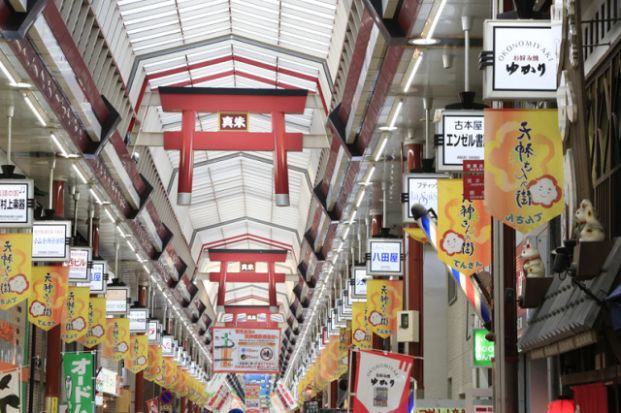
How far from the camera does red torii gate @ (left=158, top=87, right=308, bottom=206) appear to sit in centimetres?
2688

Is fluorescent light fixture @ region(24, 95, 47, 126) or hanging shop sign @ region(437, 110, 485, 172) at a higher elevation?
fluorescent light fixture @ region(24, 95, 47, 126)

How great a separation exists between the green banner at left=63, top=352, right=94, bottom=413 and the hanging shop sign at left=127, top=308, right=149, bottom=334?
1189 centimetres

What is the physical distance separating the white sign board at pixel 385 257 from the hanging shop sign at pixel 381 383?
26.4 ft

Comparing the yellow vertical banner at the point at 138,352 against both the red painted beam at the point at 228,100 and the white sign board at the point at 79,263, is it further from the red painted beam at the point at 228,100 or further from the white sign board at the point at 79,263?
the red painted beam at the point at 228,100

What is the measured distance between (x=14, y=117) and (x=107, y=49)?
10.7 feet

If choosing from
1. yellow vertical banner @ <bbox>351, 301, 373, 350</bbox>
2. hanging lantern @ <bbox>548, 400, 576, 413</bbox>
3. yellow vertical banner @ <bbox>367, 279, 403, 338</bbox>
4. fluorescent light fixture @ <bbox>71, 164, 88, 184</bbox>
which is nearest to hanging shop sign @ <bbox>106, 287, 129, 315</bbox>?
yellow vertical banner @ <bbox>351, 301, 373, 350</bbox>

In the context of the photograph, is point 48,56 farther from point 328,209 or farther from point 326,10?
point 328,209

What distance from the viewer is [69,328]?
90.4ft

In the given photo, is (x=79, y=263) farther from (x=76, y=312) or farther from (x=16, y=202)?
(x=16, y=202)

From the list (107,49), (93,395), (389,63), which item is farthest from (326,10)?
(93,395)

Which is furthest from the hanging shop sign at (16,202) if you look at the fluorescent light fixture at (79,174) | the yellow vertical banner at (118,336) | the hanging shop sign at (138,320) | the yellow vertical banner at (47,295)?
the hanging shop sign at (138,320)

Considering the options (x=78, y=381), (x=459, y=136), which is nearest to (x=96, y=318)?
(x=78, y=381)

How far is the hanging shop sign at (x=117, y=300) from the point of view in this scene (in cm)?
3384

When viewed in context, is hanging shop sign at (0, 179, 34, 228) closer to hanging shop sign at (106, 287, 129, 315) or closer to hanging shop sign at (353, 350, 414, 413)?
hanging shop sign at (353, 350, 414, 413)
